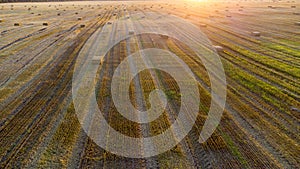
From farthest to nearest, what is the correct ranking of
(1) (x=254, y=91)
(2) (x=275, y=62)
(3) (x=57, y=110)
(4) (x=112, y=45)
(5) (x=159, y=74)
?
(4) (x=112, y=45) → (2) (x=275, y=62) → (5) (x=159, y=74) → (1) (x=254, y=91) → (3) (x=57, y=110)

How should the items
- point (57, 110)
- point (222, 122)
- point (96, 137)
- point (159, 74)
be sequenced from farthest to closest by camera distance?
point (159, 74), point (57, 110), point (222, 122), point (96, 137)

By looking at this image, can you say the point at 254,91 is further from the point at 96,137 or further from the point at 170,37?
the point at 170,37

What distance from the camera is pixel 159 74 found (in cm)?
1105

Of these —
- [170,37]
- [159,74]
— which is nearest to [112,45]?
[170,37]

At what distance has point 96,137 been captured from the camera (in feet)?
21.9

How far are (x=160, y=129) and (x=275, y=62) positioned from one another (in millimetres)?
9219

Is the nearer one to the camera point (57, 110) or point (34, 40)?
point (57, 110)

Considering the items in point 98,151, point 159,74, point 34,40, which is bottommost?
point 98,151

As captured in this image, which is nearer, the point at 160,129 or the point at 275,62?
the point at 160,129

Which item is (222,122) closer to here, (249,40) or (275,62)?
(275,62)

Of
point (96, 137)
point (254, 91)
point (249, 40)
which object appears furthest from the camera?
point (249, 40)

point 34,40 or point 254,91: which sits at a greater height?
point 34,40

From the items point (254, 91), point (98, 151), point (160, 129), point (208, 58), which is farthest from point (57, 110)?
point (208, 58)

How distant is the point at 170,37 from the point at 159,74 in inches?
334
